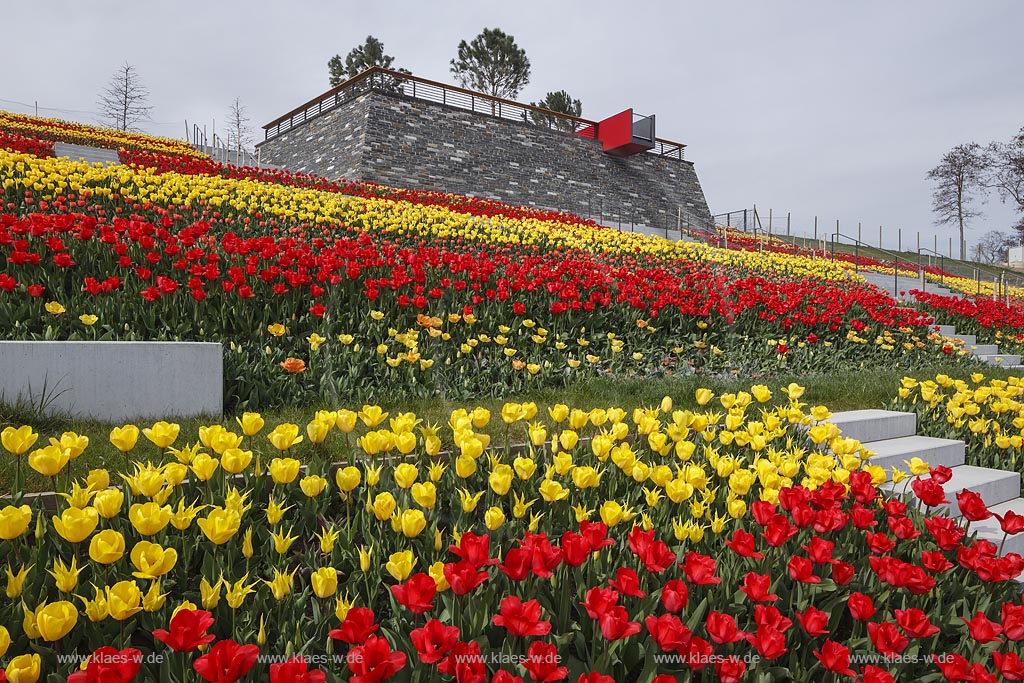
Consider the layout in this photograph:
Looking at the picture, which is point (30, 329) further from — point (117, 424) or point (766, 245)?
point (766, 245)

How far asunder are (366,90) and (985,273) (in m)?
33.4

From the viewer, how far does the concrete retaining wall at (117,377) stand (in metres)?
3.26

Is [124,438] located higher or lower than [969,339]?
higher

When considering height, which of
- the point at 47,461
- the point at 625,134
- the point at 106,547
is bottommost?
the point at 106,547

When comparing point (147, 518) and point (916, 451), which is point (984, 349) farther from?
point (147, 518)

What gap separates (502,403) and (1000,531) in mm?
2926

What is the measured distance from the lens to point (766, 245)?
85.2 feet

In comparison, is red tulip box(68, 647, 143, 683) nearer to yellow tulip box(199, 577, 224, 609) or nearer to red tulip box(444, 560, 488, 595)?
yellow tulip box(199, 577, 224, 609)

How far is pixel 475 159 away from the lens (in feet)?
79.7

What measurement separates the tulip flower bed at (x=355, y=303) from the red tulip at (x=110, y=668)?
2.61 meters

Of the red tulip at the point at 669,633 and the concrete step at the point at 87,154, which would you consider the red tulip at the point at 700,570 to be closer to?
the red tulip at the point at 669,633

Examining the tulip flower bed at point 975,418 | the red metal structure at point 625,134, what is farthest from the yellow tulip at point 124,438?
the red metal structure at point 625,134

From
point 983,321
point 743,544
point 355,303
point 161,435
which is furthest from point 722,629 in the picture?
point 983,321

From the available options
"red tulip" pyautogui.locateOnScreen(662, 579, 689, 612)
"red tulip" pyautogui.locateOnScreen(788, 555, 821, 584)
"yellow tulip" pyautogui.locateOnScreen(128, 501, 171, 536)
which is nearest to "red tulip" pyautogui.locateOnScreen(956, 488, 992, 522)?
"red tulip" pyautogui.locateOnScreen(788, 555, 821, 584)
